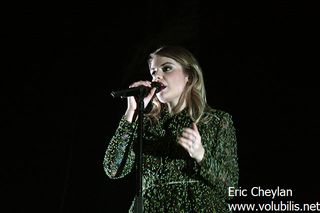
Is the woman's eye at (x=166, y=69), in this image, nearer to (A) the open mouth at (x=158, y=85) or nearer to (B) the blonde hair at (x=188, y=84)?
(B) the blonde hair at (x=188, y=84)

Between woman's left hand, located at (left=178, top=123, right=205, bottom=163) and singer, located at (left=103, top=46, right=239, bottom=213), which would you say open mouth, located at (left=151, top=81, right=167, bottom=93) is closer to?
singer, located at (left=103, top=46, right=239, bottom=213)

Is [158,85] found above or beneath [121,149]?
above

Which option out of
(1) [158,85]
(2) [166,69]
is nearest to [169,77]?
(2) [166,69]

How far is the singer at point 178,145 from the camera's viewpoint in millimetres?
1801

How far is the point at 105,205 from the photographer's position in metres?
2.76

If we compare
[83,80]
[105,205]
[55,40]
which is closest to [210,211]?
[105,205]

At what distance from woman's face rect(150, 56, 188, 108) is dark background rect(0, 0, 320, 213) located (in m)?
0.76

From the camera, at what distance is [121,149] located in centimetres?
196

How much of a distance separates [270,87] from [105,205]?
116cm

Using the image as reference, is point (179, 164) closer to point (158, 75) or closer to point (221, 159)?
point (221, 159)

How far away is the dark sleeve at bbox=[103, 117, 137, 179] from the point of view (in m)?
1.96

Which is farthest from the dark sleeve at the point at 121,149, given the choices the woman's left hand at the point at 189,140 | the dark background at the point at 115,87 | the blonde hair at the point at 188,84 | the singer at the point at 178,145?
the dark background at the point at 115,87

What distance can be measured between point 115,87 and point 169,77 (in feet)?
2.72

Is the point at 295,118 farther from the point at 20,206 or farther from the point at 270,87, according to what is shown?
the point at 20,206
